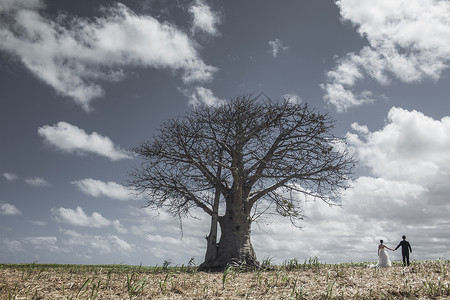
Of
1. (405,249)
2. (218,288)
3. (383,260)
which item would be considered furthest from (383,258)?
(218,288)

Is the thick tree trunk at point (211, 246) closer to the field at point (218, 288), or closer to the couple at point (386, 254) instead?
the field at point (218, 288)

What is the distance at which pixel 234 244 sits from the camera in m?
15.6

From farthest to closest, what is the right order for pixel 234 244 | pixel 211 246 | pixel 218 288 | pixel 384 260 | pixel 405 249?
1. pixel 405 249
2. pixel 384 260
3. pixel 211 246
4. pixel 234 244
5. pixel 218 288

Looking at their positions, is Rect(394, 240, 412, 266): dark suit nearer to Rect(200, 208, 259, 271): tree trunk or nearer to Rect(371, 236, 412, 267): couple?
Rect(371, 236, 412, 267): couple

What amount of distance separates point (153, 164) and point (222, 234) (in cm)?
474

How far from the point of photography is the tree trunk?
15.3 meters

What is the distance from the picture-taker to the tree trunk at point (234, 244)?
50.3 ft

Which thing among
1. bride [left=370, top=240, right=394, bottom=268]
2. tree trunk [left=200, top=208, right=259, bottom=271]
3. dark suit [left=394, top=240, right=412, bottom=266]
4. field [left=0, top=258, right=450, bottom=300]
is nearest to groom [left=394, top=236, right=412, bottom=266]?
dark suit [left=394, top=240, right=412, bottom=266]

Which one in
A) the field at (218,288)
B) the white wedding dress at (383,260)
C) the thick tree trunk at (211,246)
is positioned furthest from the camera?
the white wedding dress at (383,260)

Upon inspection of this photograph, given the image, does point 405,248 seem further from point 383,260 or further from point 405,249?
point 383,260

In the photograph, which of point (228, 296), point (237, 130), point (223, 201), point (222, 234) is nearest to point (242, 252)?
point (222, 234)

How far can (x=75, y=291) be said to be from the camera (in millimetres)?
8805

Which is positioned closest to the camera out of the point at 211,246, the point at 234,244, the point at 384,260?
the point at 234,244

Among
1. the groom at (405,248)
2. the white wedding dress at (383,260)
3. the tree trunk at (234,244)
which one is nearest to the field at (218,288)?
the tree trunk at (234,244)
